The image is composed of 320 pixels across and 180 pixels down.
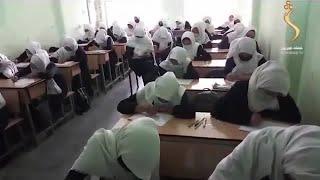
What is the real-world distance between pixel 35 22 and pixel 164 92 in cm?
518

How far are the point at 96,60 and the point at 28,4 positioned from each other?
1966 mm

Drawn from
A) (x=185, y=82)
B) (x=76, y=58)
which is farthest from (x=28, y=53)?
(x=185, y=82)

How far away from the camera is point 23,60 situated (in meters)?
5.95

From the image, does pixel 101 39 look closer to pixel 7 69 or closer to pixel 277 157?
pixel 7 69

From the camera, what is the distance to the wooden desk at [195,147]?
2146 millimetres

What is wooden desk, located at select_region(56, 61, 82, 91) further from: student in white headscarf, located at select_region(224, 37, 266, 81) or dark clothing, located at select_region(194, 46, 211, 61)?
student in white headscarf, located at select_region(224, 37, 266, 81)

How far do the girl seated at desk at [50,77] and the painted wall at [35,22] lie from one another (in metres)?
1.68

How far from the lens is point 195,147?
219 centimetres

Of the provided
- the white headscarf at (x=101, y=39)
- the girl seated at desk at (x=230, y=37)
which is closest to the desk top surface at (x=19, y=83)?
the white headscarf at (x=101, y=39)

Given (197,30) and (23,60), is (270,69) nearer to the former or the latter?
(197,30)

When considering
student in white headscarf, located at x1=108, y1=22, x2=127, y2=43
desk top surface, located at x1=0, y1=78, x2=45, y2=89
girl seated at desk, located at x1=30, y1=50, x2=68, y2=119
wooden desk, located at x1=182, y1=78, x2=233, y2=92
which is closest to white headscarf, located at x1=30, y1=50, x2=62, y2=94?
girl seated at desk, located at x1=30, y1=50, x2=68, y2=119

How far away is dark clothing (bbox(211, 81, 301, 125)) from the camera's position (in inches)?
93.0

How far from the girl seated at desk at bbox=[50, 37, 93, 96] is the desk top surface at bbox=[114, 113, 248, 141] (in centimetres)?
317

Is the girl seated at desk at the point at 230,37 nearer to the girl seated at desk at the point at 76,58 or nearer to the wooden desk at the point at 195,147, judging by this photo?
the girl seated at desk at the point at 76,58
